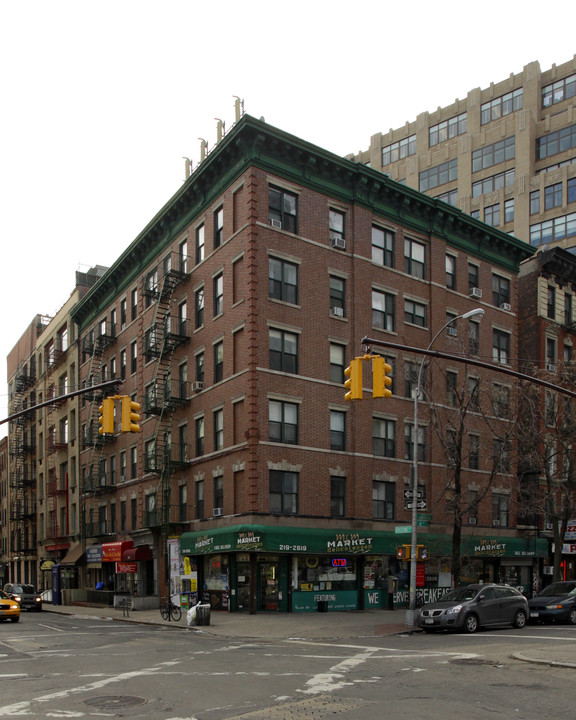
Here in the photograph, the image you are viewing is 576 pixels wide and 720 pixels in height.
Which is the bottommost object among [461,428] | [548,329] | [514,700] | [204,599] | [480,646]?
[204,599]

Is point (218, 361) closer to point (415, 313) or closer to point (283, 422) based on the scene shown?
point (283, 422)

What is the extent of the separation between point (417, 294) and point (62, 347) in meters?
33.2

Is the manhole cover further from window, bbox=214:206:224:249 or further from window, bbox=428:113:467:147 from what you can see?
window, bbox=428:113:467:147

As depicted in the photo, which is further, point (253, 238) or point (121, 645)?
point (253, 238)

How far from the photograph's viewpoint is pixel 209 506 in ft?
116

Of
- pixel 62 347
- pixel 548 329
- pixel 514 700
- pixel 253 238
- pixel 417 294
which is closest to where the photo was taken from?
pixel 514 700

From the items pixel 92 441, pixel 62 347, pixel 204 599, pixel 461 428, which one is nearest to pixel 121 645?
pixel 204 599

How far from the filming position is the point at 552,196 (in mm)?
67438

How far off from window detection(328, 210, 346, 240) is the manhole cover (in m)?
27.0

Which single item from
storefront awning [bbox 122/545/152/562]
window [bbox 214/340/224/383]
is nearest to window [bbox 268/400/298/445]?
window [bbox 214/340/224/383]

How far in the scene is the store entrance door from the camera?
31906 mm

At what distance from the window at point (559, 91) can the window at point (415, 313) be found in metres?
38.4

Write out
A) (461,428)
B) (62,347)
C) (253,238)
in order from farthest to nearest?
(62,347) → (253,238) → (461,428)

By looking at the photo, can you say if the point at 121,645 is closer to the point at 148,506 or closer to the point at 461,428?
the point at 461,428
